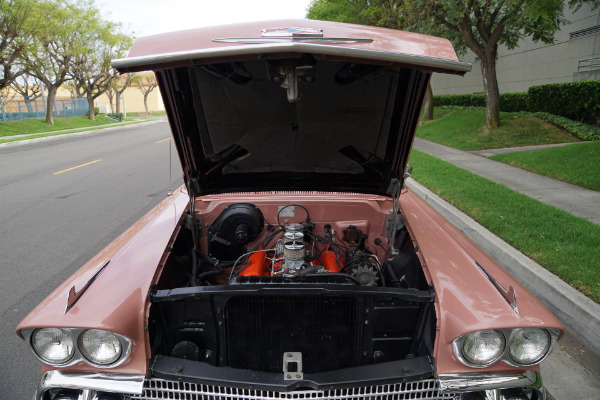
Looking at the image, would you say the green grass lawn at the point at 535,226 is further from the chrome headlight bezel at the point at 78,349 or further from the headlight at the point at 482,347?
the chrome headlight bezel at the point at 78,349

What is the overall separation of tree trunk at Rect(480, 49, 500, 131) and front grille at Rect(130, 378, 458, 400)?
1276cm

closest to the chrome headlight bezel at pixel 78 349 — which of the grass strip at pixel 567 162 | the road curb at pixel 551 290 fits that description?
the road curb at pixel 551 290

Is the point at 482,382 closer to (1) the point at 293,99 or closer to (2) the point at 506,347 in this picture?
(2) the point at 506,347

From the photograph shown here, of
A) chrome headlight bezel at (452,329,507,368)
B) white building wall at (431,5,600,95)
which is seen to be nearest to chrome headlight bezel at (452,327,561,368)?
chrome headlight bezel at (452,329,507,368)

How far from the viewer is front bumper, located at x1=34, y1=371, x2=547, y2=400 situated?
1806 mm

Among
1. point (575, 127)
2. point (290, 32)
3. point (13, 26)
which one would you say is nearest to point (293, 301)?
point (290, 32)

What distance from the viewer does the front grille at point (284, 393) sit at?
182 centimetres

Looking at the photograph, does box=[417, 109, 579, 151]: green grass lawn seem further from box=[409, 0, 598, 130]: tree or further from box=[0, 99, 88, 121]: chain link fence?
box=[0, 99, 88, 121]: chain link fence

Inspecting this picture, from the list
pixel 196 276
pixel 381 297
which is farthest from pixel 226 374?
pixel 196 276

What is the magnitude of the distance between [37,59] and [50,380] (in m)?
30.8

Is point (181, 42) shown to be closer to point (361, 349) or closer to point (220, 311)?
point (220, 311)

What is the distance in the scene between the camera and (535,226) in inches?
206

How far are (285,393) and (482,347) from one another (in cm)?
86

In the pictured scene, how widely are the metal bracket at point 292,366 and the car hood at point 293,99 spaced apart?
4.02ft
